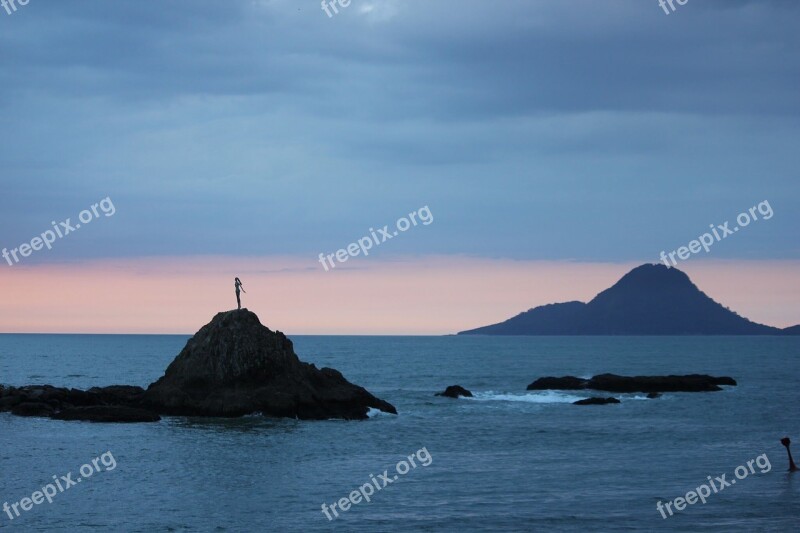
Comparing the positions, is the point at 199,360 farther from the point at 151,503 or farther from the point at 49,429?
the point at 151,503

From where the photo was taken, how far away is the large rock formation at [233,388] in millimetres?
59531

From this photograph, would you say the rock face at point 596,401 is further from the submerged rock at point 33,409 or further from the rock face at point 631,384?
the submerged rock at point 33,409

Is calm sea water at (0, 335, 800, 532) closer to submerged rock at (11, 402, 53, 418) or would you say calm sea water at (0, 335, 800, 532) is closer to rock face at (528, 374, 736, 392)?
submerged rock at (11, 402, 53, 418)

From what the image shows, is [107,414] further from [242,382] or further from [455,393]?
[455,393]

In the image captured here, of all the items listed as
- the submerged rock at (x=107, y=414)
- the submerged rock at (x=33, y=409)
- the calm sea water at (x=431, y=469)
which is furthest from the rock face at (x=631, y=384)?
the submerged rock at (x=33, y=409)

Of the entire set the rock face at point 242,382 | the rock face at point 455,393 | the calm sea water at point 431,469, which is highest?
the rock face at point 242,382

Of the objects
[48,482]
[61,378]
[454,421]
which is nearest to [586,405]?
[454,421]

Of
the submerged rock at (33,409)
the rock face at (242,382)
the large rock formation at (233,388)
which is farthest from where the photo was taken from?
the submerged rock at (33,409)

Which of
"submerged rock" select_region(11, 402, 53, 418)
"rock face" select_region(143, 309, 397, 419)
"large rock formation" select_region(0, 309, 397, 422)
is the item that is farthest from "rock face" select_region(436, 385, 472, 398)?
"submerged rock" select_region(11, 402, 53, 418)

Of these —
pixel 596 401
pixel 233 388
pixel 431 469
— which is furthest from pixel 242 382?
pixel 596 401

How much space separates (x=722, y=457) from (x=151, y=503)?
27.0m

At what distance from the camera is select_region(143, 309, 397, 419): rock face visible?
59781 mm

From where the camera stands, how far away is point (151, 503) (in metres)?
33.8

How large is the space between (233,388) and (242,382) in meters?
0.81
